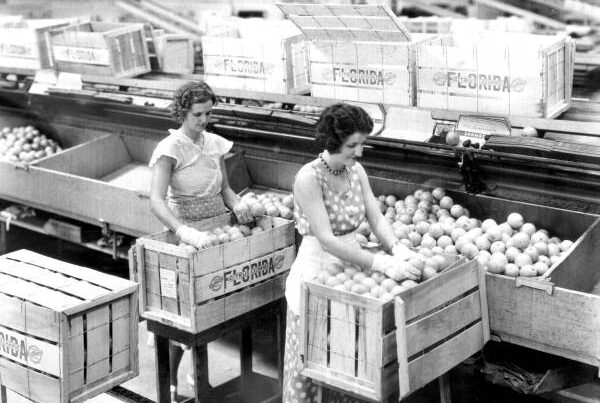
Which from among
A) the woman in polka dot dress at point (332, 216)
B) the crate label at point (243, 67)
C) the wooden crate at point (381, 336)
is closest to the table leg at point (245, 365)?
the woman in polka dot dress at point (332, 216)

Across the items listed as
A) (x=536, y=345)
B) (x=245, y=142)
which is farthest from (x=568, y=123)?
(x=245, y=142)

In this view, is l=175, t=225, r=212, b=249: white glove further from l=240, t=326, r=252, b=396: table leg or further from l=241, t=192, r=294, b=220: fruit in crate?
l=240, t=326, r=252, b=396: table leg

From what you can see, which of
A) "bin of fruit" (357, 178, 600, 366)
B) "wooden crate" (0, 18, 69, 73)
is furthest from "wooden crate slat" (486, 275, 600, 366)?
"wooden crate" (0, 18, 69, 73)

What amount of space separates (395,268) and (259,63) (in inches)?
102

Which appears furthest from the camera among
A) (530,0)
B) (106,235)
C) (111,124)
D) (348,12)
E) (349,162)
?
(530,0)

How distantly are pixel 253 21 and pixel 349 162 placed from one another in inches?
139

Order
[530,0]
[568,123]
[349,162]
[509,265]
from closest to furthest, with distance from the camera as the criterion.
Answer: [349,162] < [509,265] < [568,123] < [530,0]


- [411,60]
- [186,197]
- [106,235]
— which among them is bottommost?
[106,235]

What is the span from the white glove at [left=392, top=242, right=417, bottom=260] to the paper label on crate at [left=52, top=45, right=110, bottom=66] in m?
3.97

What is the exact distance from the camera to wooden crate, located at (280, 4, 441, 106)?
4453 millimetres

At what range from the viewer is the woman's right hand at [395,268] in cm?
320

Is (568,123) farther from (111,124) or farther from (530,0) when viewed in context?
(530,0)

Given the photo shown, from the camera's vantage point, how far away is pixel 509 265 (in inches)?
149

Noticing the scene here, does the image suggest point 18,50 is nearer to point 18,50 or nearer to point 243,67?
point 18,50
